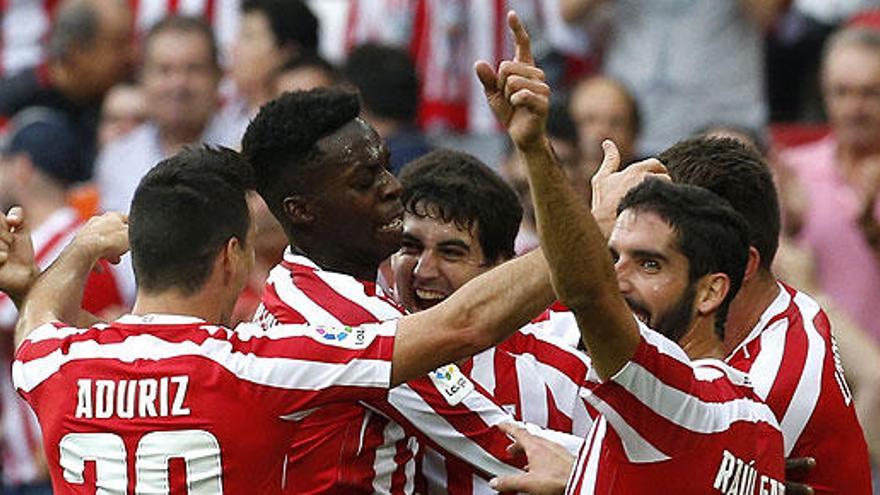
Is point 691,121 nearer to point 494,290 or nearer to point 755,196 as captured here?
point 755,196

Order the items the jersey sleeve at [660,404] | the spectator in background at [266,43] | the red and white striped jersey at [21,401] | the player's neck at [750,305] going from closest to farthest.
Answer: the jersey sleeve at [660,404], the player's neck at [750,305], the red and white striped jersey at [21,401], the spectator in background at [266,43]

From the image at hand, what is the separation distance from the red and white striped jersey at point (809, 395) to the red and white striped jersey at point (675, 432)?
0.41 metres

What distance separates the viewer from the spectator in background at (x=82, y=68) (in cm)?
1148

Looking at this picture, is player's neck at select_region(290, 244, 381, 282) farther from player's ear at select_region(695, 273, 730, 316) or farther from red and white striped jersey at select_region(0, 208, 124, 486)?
red and white striped jersey at select_region(0, 208, 124, 486)

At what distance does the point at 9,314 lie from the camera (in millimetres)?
9844

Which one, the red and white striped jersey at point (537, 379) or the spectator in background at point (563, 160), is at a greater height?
the spectator in background at point (563, 160)

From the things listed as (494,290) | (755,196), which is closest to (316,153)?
(494,290)

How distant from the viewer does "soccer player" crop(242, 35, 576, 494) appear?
553 cm

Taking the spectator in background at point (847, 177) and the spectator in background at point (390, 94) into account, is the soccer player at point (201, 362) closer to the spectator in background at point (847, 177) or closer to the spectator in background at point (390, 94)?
the spectator in background at point (847, 177)

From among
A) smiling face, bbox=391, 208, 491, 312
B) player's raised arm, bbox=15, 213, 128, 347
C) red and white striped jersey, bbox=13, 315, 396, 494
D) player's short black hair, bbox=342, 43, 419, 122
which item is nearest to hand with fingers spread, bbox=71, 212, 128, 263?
player's raised arm, bbox=15, 213, 128, 347

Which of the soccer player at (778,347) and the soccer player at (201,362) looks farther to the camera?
the soccer player at (778,347)

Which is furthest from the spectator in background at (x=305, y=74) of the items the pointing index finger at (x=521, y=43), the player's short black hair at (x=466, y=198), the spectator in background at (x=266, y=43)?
the pointing index finger at (x=521, y=43)

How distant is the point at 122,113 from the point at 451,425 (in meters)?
6.10

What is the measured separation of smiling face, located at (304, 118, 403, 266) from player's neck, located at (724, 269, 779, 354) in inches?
37.9
